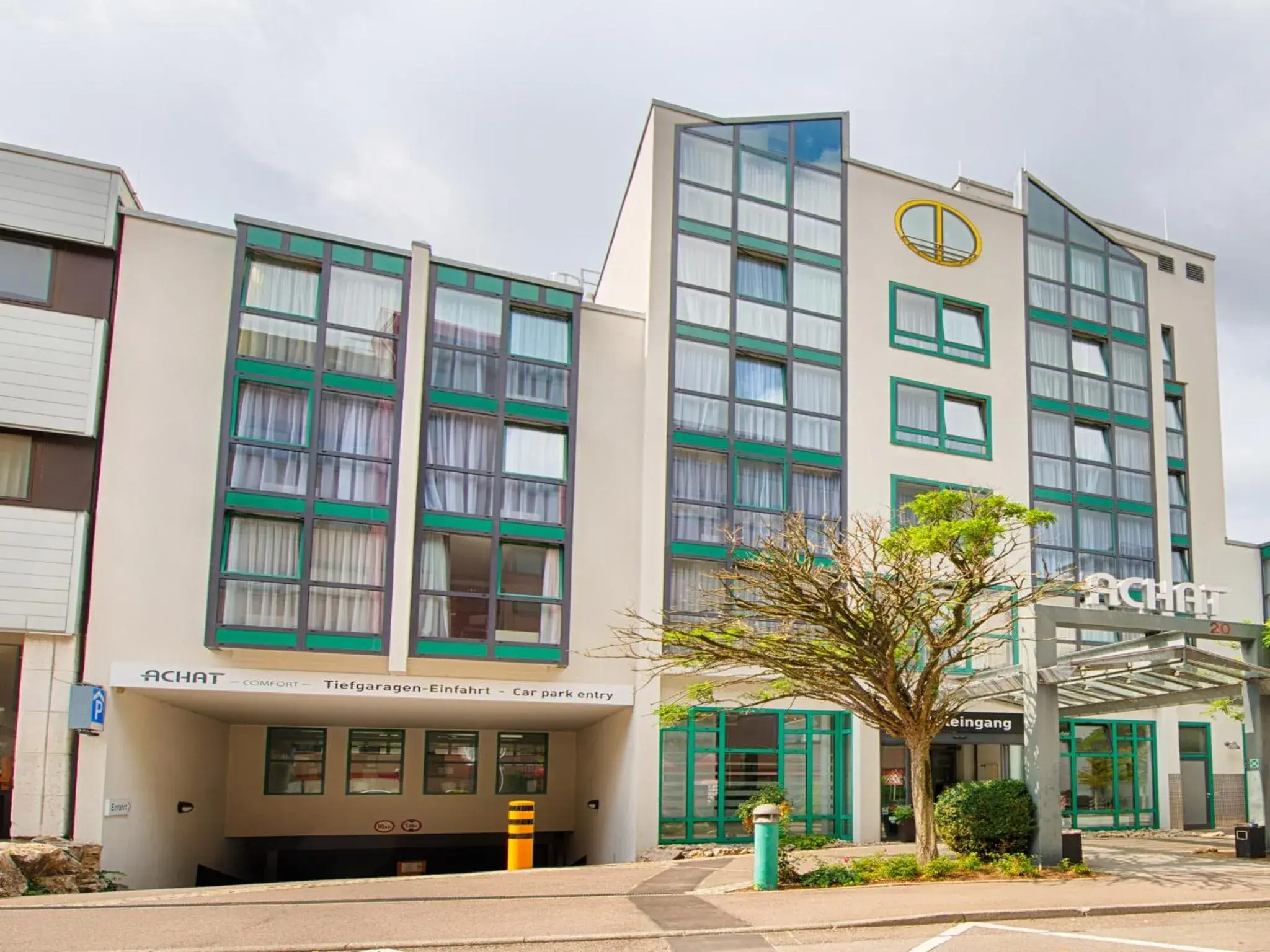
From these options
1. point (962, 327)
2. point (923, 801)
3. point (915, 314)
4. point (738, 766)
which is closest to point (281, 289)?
point (738, 766)

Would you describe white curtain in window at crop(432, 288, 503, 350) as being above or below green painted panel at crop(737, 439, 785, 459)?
above


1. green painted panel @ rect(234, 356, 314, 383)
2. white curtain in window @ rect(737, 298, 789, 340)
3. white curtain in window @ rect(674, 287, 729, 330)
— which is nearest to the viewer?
green painted panel @ rect(234, 356, 314, 383)

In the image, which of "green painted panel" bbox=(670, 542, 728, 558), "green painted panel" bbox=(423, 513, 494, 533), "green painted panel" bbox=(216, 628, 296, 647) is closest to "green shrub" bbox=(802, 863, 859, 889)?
"green painted panel" bbox=(670, 542, 728, 558)

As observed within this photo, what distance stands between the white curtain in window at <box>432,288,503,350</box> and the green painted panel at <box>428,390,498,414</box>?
3.09 feet

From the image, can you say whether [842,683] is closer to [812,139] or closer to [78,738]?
[78,738]

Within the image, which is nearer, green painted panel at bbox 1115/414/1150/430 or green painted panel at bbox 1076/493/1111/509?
green painted panel at bbox 1076/493/1111/509

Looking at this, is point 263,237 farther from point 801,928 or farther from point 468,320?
point 801,928

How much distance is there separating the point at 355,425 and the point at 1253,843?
52.6 ft

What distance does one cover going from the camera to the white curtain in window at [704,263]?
895 inches

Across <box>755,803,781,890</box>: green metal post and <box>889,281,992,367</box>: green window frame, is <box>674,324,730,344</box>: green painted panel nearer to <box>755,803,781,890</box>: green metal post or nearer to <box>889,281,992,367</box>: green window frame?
<box>889,281,992,367</box>: green window frame

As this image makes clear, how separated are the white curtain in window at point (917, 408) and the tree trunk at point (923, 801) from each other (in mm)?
10287

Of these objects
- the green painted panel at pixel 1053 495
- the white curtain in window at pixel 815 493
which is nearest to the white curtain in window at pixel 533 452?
the white curtain in window at pixel 815 493

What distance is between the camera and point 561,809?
2561 centimetres

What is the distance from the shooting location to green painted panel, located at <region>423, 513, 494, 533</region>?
19.5m
